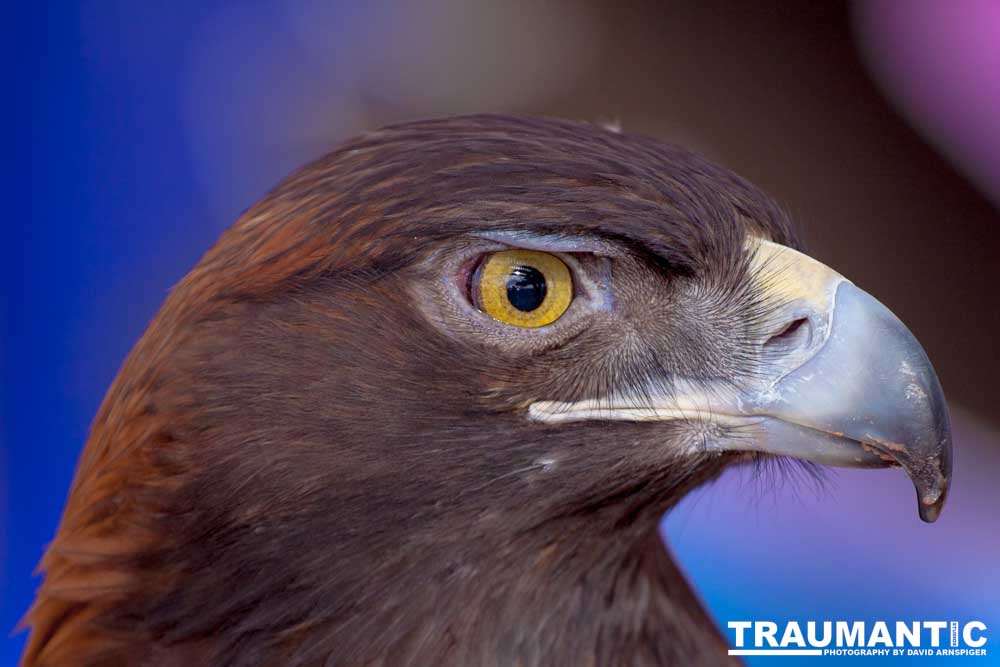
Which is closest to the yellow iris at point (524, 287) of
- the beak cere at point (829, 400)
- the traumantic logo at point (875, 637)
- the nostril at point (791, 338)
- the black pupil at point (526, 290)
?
the black pupil at point (526, 290)

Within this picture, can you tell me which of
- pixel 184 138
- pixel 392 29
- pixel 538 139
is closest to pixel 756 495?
pixel 538 139

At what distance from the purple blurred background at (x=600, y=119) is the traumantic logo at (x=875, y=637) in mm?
64

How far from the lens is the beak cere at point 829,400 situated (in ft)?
4.58

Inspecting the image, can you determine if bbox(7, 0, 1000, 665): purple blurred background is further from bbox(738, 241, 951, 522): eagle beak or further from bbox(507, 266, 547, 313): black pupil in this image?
bbox(507, 266, 547, 313): black pupil

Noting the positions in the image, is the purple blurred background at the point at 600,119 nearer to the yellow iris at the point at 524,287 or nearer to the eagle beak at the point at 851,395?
the eagle beak at the point at 851,395

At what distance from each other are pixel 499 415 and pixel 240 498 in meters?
0.40

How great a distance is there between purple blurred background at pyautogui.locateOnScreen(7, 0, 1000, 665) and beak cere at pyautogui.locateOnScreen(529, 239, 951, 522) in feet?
4.09

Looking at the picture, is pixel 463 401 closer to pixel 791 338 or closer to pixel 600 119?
pixel 791 338

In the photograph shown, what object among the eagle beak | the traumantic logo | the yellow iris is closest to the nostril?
the eagle beak

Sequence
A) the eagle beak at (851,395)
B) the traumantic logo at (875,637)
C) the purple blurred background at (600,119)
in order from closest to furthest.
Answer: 1. the eagle beak at (851,395)
2. the traumantic logo at (875,637)
3. the purple blurred background at (600,119)

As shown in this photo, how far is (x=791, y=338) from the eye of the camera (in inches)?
57.0

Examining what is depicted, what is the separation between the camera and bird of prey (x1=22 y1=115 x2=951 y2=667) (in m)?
1.43

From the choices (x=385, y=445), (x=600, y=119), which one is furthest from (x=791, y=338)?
(x=600, y=119)

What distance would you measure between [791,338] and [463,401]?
49 centimetres
